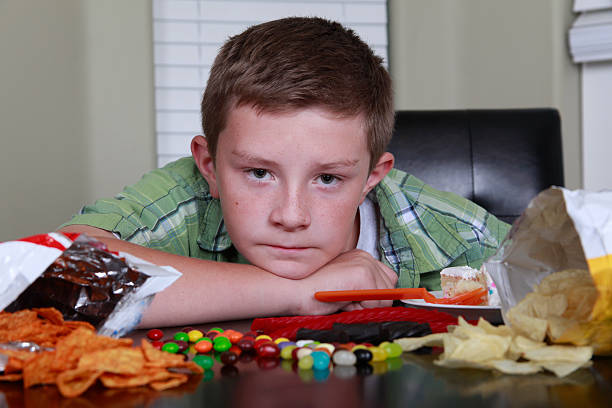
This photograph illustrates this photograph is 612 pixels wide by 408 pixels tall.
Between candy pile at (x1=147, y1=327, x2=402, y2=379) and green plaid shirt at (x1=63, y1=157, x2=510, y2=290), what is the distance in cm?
54

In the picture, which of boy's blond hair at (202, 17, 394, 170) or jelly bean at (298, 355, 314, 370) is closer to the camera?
→ jelly bean at (298, 355, 314, 370)

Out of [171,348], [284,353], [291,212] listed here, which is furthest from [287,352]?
[291,212]

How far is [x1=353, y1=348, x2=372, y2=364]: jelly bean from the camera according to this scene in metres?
0.49

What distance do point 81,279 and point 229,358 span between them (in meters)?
0.16

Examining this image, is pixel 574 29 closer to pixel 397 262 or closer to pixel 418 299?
pixel 397 262

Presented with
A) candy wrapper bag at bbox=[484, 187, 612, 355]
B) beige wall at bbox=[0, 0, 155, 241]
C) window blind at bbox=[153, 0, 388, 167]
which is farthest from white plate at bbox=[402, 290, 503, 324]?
window blind at bbox=[153, 0, 388, 167]

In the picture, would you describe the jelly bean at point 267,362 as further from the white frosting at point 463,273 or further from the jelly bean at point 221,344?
the white frosting at point 463,273

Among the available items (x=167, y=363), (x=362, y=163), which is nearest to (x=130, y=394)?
(x=167, y=363)

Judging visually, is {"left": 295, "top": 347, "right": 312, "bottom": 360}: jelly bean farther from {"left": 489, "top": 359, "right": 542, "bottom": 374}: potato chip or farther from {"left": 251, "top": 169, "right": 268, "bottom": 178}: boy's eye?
{"left": 251, "top": 169, "right": 268, "bottom": 178}: boy's eye

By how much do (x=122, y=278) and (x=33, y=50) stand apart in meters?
1.79

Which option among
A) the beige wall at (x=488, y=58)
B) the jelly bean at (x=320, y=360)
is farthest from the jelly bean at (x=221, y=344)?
the beige wall at (x=488, y=58)

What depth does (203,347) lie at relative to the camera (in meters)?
0.56

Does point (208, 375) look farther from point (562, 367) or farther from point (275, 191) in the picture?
point (275, 191)

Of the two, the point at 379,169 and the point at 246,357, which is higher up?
the point at 379,169
